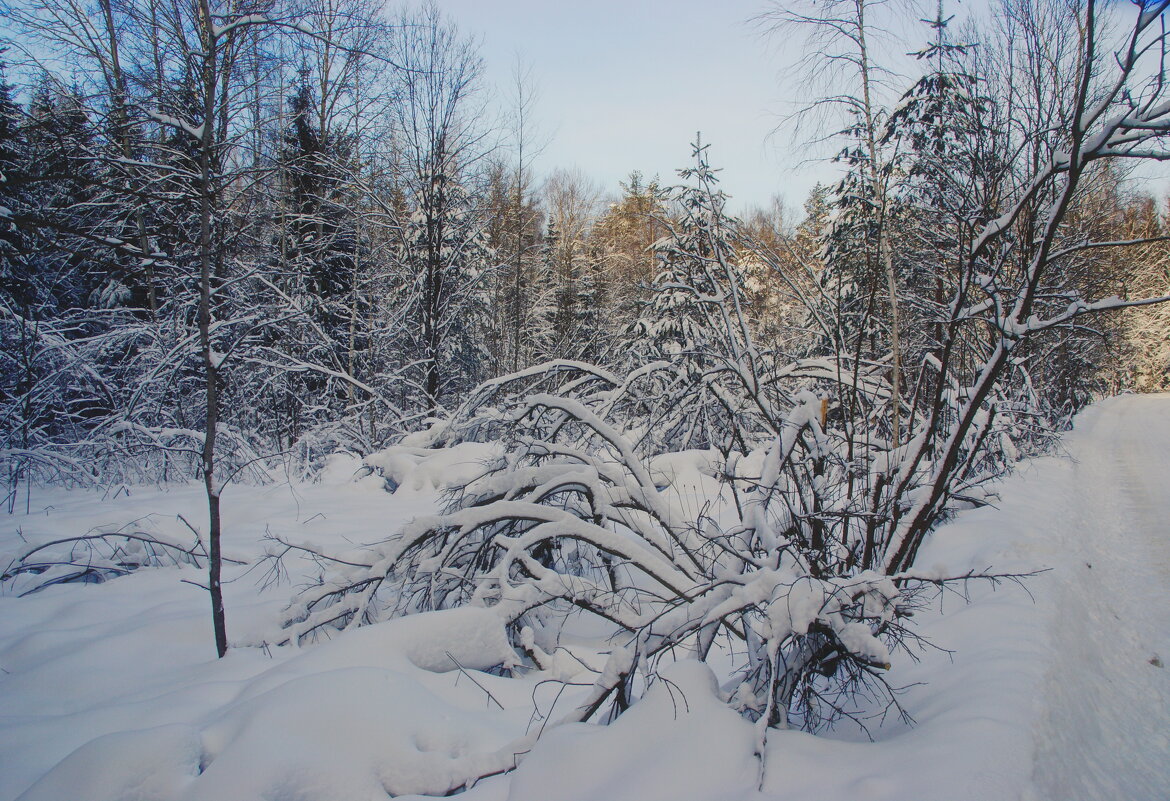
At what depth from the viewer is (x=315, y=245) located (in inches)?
478

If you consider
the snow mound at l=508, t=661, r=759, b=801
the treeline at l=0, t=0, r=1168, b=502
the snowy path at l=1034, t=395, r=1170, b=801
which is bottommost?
the snowy path at l=1034, t=395, r=1170, b=801

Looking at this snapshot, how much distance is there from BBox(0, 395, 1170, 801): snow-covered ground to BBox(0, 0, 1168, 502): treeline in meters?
1.15

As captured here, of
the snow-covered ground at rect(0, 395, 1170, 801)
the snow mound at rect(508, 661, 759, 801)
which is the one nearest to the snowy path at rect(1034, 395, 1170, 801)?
the snow-covered ground at rect(0, 395, 1170, 801)

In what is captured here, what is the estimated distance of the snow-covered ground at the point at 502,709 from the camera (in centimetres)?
156

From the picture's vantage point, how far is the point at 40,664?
2.74m

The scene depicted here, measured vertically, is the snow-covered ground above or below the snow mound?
below

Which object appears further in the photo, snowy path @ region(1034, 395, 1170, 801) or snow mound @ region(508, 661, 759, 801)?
snowy path @ region(1034, 395, 1170, 801)

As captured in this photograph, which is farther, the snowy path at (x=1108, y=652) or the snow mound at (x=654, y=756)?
the snowy path at (x=1108, y=652)

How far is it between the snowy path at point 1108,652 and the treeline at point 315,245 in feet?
4.68

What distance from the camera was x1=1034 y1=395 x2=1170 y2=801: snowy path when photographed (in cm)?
180

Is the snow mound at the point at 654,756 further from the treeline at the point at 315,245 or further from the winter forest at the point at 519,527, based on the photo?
the treeline at the point at 315,245

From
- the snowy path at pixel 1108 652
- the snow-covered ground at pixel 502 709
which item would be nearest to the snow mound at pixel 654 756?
the snow-covered ground at pixel 502 709

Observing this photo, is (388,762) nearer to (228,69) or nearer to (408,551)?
(408,551)

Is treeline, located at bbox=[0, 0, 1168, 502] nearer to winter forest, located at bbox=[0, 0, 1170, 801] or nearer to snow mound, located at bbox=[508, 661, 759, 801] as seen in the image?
winter forest, located at bbox=[0, 0, 1170, 801]
